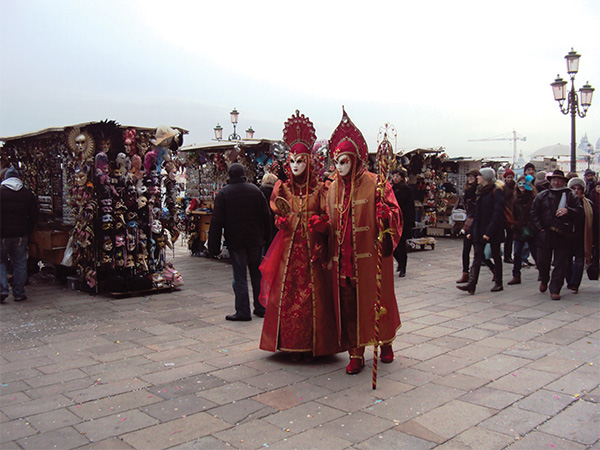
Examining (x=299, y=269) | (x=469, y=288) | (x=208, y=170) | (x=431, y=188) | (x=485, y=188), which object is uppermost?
(x=208, y=170)

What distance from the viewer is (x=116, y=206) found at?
8008mm

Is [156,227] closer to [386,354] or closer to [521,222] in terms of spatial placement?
[386,354]

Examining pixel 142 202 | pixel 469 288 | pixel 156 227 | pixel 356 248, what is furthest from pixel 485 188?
pixel 142 202

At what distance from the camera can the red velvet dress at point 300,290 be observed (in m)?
4.88

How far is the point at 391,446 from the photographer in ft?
10.6

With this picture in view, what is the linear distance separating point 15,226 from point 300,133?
16.6ft

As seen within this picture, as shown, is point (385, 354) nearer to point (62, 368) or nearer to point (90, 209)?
point (62, 368)

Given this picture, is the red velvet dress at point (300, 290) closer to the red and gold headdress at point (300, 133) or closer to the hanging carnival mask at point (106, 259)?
the red and gold headdress at point (300, 133)

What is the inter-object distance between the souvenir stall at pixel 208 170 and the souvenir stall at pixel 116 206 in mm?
2777

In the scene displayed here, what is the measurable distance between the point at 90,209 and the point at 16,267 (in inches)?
55.1

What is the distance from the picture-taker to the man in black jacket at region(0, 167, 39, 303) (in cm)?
774

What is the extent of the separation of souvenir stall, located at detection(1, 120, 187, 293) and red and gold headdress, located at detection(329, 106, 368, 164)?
14.4ft

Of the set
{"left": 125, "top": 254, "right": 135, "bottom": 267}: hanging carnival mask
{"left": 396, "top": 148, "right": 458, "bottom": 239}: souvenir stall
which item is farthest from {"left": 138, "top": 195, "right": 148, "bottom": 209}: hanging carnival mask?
{"left": 396, "top": 148, "right": 458, "bottom": 239}: souvenir stall

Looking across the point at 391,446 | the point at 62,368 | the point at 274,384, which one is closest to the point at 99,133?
the point at 62,368
